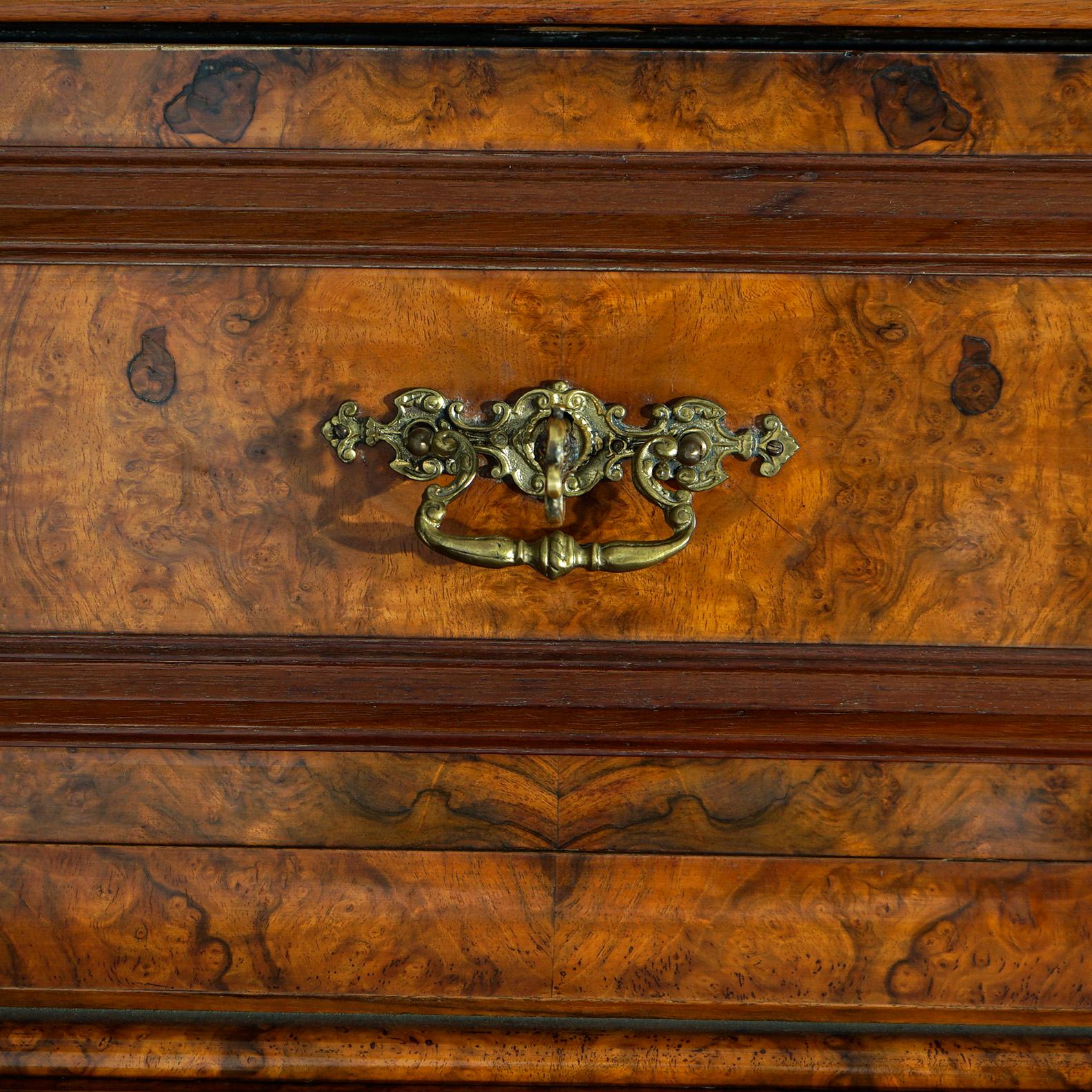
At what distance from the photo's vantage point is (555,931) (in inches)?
15.3

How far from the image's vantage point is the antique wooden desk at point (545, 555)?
35 centimetres

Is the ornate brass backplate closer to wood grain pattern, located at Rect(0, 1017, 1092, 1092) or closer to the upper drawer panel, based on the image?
the upper drawer panel

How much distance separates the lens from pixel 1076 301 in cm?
37

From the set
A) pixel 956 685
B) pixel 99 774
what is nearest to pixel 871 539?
pixel 956 685

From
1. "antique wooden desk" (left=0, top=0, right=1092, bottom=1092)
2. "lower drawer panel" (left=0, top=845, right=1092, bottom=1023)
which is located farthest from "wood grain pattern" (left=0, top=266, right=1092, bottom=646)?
"lower drawer panel" (left=0, top=845, right=1092, bottom=1023)

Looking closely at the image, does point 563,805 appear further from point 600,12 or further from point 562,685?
point 600,12

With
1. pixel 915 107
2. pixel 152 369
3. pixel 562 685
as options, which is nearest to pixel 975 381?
pixel 915 107

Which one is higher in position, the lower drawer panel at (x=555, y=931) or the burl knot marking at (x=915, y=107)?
the burl knot marking at (x=915, y=107)

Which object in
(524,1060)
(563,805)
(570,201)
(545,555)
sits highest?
(570,201)

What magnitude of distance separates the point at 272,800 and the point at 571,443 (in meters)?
0.20

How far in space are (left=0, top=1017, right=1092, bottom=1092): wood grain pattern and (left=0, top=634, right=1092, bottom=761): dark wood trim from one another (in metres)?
0.13

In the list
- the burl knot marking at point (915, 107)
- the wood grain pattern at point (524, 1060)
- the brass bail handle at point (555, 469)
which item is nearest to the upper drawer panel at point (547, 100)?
the burl knot marking at point (915, 107)

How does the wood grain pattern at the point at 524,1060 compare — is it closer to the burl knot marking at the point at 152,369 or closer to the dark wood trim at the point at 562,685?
the dark wood trim at the point at 562,685

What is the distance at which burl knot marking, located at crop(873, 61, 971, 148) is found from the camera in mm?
349
